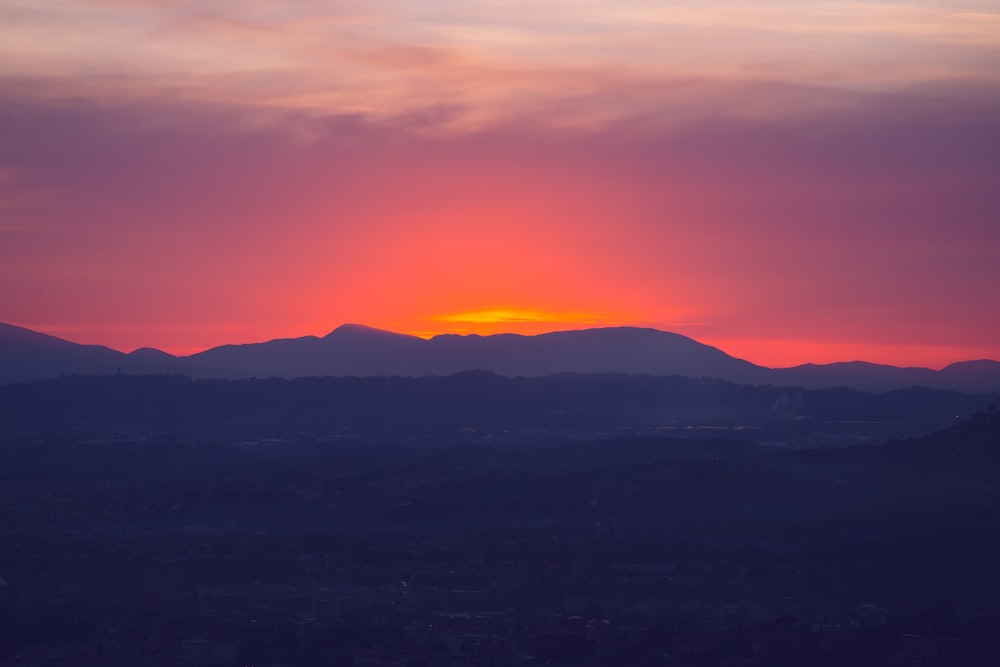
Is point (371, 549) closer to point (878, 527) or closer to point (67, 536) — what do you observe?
point (67, 536)

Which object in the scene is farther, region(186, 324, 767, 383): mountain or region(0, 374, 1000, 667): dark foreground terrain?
region(186, 324, 767, 383): mountain

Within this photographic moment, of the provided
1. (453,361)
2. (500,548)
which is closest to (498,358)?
(453,361)

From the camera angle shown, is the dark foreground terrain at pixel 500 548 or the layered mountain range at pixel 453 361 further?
the layered mountain range at pixel 453 361

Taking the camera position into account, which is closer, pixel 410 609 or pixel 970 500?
pixel 410 609

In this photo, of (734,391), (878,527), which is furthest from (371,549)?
(734,391)

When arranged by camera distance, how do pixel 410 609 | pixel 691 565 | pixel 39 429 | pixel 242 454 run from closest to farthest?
1. pixel 410 609
2. pixel 691 565
3. pixel 242 454
4. pixel 39 429

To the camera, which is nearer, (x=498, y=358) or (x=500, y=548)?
(x=500, y=548)

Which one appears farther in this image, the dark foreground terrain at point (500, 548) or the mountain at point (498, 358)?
the mountain at point (498, 358)

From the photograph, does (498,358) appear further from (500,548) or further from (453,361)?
(500,548)
